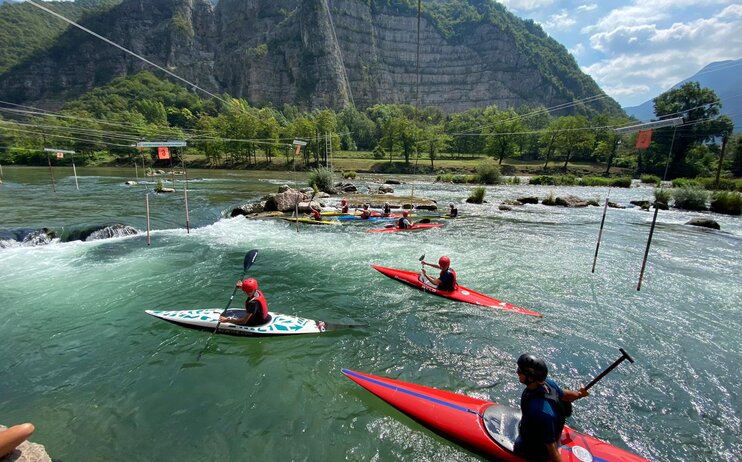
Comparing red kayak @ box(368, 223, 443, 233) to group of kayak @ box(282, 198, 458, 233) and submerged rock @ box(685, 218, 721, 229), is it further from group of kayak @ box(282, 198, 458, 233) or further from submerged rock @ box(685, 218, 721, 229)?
submerged rock @ box(685, 218, 721, 229)

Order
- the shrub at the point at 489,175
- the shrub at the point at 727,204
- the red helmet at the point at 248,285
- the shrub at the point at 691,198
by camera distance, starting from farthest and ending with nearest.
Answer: the shrub at the point at 489,175 → the shrub at the point at 691,198 → the shrub at the point at 727,204 → the red helmet at the point at 248,285

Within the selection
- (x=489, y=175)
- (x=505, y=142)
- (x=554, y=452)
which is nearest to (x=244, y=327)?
(x=554, y=452)

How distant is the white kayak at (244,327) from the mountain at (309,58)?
525 ft

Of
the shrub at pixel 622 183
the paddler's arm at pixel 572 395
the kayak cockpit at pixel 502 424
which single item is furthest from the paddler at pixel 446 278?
the shrub at pixel 622 183

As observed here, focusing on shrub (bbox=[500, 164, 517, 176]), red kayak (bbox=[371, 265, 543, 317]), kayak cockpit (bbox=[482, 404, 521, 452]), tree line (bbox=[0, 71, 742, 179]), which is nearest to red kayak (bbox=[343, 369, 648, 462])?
kayak cockpit (bbox=[482, 404, 521, 452])

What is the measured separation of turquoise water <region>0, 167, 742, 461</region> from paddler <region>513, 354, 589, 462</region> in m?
1.48

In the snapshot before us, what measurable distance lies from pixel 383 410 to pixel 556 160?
8234 cm

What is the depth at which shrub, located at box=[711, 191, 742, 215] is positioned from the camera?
84.5 ft

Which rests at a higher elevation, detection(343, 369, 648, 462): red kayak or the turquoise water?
detection(343, 369, 648, 462): red kayak

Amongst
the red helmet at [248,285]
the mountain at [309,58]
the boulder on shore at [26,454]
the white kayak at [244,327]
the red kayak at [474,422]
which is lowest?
the white kayak at [244,327]

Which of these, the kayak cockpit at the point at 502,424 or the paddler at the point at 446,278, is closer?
the kayak cockpit at the point at 502,424

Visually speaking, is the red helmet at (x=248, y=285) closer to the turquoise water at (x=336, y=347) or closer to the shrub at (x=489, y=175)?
the turquoise water at (x=336, y=347)

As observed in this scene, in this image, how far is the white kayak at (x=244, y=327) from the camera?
25.8 ft

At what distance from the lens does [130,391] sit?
6191 mm
